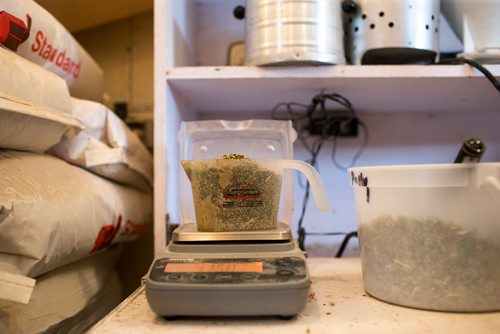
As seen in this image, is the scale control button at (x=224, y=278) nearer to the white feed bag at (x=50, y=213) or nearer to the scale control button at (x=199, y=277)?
the scale control button at (x=199, y=277)

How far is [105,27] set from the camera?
4.28ft

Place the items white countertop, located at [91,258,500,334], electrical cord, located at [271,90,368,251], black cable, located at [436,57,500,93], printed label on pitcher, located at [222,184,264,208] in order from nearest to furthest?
white countertop, located at [91,258,500,334], printed label on pitcher, located at [222,184,264,208], black cable, located at [436,57,500,93], electrical cord, located at [271,90,368,251]

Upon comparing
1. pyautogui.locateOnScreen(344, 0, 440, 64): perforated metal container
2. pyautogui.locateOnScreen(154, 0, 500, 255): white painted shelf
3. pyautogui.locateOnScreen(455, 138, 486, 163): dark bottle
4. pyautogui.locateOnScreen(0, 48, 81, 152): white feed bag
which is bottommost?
pyautogui.locateOnScreen(455, 138, 486, 163): dark bottle

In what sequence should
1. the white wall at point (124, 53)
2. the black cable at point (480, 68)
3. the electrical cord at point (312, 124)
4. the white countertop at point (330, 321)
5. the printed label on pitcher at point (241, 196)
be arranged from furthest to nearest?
1. the white wall at point (124, 53)
2. the electrical cord at point (312, 124)
3. the black cable at point (480, 68)
4. the printed label on pitcher at point (241, 196)
5. the white countertop at point (330, 321)

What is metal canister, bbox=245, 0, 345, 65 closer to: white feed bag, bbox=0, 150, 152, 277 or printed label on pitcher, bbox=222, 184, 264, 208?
printed label on pitcher, bbox=222, 184, 264, 208

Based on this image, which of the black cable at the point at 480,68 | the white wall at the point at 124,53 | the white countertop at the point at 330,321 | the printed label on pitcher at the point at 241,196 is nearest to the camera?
the white countertop at the point at 330,321

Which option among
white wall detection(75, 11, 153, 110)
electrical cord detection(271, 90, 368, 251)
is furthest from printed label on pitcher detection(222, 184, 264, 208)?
white wall detection(75, 11, 153, 110)

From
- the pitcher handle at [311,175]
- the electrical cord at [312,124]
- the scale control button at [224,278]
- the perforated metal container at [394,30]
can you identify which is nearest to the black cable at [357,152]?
the electrical cord at [312,124]

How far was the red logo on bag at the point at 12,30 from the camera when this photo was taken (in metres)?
0.64

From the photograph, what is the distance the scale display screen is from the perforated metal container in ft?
1.75

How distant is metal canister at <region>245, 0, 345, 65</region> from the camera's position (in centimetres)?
78

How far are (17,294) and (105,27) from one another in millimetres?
1010

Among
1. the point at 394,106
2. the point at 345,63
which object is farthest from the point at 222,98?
the point at 394,106

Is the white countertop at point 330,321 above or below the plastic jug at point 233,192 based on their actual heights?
below
